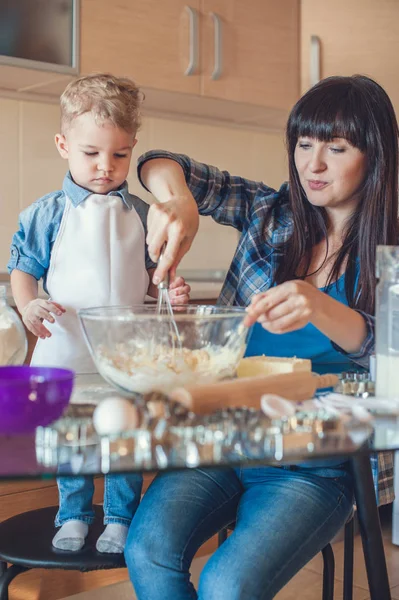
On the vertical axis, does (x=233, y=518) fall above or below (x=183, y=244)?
below

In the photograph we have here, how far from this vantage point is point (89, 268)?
1530 mm

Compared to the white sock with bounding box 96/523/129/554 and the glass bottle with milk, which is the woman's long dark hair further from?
the white sock with bounding box 96/523/129/554

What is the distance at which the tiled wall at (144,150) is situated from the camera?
282 centimetres

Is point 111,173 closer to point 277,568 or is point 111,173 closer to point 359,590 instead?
point 277,568

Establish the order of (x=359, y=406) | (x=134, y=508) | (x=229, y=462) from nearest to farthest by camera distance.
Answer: (x=229, y=462) < (x=359, y=406) < (x=134, y=508)

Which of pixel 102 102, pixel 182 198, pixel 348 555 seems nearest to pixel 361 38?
pixel 102 102

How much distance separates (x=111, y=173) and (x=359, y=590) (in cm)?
125

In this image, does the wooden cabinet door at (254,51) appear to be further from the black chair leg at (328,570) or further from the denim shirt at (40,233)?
the black chair leg at (328,570)

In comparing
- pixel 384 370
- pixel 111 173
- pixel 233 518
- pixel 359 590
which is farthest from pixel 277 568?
pixel 359 590

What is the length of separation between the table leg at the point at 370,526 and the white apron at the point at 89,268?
570mm

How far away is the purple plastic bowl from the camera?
740 mm

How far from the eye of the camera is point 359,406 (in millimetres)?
834

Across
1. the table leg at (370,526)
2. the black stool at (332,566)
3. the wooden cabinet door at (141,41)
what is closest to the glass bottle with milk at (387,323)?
the table leg at (370,526)

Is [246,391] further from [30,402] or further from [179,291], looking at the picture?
[179,291]
